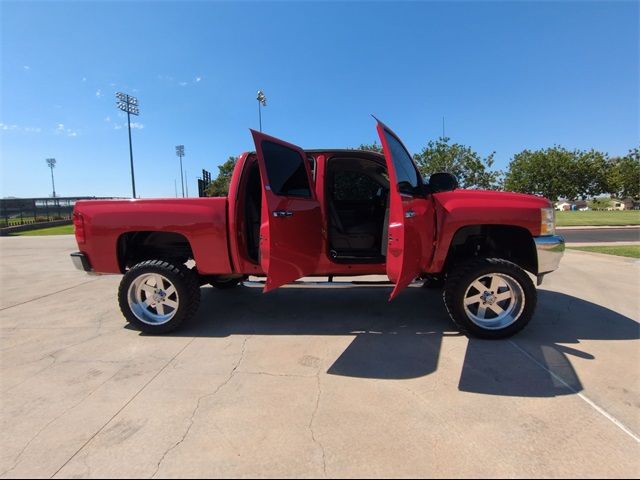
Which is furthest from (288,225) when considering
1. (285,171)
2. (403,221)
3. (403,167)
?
(403,167)

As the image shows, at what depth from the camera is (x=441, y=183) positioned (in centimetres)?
387

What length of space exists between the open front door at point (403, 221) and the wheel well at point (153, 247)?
244 cm

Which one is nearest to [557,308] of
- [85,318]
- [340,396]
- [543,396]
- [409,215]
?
Answer: [543,396]

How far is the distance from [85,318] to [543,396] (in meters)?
5.03

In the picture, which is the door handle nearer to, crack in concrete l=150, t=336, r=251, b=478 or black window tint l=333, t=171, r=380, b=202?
black window tint l=333, t=171, r=380, b=202

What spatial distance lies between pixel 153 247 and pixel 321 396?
2977 millimetres

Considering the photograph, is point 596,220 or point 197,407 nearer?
point 197,407

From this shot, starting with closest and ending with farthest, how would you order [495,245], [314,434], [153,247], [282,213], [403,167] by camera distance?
[314,434] → [282,213] → [403,167] → [495,245] → [153,247]

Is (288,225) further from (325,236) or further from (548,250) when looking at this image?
(548,250)

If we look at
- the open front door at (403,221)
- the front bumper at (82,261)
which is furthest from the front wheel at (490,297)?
the front bumper at (82,261)

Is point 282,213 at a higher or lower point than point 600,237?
higher

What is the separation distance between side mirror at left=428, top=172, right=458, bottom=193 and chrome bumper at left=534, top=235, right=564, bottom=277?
39.9 inches

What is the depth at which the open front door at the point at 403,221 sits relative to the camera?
3.34m

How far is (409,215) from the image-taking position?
341 centimetres
